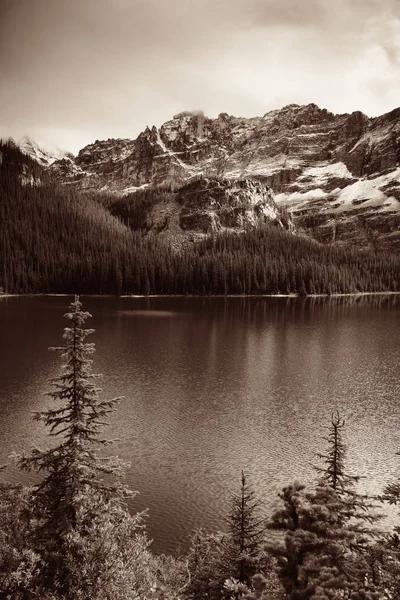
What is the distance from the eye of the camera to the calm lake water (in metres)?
31.8

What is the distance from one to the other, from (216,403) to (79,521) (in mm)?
34817

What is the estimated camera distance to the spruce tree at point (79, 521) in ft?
49.3

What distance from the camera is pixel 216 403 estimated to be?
165 ft

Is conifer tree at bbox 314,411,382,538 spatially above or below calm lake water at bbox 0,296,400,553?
above

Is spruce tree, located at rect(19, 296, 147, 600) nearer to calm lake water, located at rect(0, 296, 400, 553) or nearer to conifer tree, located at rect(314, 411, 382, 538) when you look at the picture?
conifer tree, located at rect(314, 411, 382, 538)

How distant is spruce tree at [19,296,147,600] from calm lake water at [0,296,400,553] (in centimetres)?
927

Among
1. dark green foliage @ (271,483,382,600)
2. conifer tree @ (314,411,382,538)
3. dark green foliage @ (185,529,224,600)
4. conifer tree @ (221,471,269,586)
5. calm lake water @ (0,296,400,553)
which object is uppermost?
dark green foliage @ (271,483,382,600)

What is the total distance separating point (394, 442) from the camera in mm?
39250

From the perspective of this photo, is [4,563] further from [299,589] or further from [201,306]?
[201,306]

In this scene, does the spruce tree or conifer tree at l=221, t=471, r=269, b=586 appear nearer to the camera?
the spruce tree

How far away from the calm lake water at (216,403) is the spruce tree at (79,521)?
927 cm

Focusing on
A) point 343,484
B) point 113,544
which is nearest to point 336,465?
point 343,484

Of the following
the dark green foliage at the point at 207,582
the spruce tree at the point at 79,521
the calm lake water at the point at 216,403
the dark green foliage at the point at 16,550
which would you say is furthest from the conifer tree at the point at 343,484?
the dark green foliage at the point at 16,550

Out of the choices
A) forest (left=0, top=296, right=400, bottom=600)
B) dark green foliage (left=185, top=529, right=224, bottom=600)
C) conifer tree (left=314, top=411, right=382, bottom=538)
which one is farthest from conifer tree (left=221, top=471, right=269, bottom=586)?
conifer tree (left=314, top=411, right=382, bottom=538)
